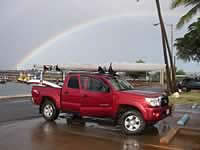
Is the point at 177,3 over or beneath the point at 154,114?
over

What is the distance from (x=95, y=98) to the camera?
8.55 metres

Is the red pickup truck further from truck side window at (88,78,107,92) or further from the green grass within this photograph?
the green grass

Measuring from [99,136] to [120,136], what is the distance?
613 millimetres

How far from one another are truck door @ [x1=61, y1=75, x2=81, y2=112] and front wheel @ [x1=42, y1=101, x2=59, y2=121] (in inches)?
23.0

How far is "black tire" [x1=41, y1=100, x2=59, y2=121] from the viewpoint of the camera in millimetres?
9773

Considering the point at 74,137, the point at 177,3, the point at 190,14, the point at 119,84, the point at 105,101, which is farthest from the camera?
the point at 190,14

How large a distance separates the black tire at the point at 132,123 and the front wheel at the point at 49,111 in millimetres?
2780

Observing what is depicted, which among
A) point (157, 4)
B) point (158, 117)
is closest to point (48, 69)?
point (158, 117)

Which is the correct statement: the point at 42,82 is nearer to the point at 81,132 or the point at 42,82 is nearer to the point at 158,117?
the point at 81,132

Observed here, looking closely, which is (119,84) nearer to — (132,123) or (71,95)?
(132,123)

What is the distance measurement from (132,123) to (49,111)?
3398mm

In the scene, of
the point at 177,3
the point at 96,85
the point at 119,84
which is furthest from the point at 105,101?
the point at 177,3

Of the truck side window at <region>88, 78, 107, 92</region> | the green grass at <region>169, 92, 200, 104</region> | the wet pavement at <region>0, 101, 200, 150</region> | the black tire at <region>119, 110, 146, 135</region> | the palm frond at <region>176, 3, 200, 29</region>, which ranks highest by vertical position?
the palm frond at <region>176, 3, 200, 29</region>

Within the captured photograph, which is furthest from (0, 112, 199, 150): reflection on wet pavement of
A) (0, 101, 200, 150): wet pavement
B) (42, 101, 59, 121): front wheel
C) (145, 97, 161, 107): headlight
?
(145, 97, 161, 107): headlight
